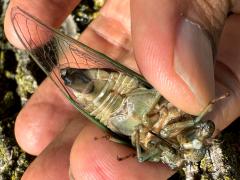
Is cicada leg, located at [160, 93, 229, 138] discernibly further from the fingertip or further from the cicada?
the fingertip

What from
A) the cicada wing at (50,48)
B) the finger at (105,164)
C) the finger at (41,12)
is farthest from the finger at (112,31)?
the finger at (105,164)

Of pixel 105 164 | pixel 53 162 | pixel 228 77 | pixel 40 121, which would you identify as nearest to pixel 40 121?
pixel 40 121

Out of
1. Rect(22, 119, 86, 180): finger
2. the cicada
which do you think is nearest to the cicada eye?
the cicada

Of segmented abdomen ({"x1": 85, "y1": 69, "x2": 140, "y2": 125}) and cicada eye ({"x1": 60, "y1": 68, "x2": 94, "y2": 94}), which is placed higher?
cicada eye ({"x1": 60, "y1": 68, "x2": 94, "y2": 94})

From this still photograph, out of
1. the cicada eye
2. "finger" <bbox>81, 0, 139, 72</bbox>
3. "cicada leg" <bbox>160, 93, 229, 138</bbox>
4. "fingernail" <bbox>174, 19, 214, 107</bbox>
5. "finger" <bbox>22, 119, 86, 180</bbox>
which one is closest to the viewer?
"fingernail" <bbox>174, 19, 214, 107</bbox>

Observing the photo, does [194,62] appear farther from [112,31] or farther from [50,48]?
[112,31]

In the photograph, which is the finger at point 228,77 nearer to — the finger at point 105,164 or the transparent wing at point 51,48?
the finger at point 105,164
